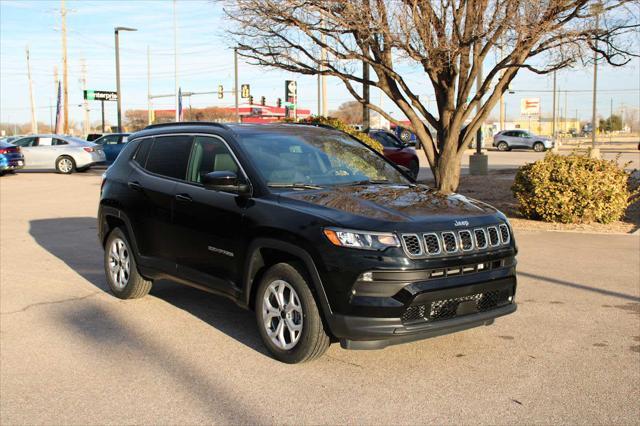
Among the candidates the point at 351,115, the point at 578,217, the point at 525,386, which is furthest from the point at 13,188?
the point at 351,115

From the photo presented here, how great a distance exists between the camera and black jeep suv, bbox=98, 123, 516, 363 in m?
4.43

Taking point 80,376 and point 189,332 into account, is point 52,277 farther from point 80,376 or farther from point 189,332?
point 80,376

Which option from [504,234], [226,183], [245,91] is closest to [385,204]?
[504,234]

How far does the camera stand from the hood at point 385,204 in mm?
4613

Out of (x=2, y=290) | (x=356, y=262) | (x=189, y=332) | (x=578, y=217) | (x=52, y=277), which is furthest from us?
(x=578, y=217)

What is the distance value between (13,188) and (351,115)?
284 ft

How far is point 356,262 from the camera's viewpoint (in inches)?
173

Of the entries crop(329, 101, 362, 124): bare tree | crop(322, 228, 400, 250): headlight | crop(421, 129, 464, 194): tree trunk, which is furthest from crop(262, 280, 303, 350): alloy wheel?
crop(329, 101, 362, 124): bare tree

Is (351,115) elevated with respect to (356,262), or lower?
elevated

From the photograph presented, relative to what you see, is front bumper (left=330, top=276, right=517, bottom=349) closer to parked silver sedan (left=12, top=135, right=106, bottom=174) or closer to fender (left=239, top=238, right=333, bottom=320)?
fender (left=239, top=238, right=333, bottom=320)

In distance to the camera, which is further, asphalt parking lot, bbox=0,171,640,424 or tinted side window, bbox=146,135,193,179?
tinted side window, bbox=146,135,193,179

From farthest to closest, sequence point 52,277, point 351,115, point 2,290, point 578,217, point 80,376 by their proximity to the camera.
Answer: point 351,115 → point 578,217 → point 52,277 → point 2,290 → point 80,376

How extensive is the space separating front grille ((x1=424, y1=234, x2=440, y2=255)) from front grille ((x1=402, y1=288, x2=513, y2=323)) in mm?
339

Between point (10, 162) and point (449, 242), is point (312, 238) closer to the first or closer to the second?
point (449, 242)
